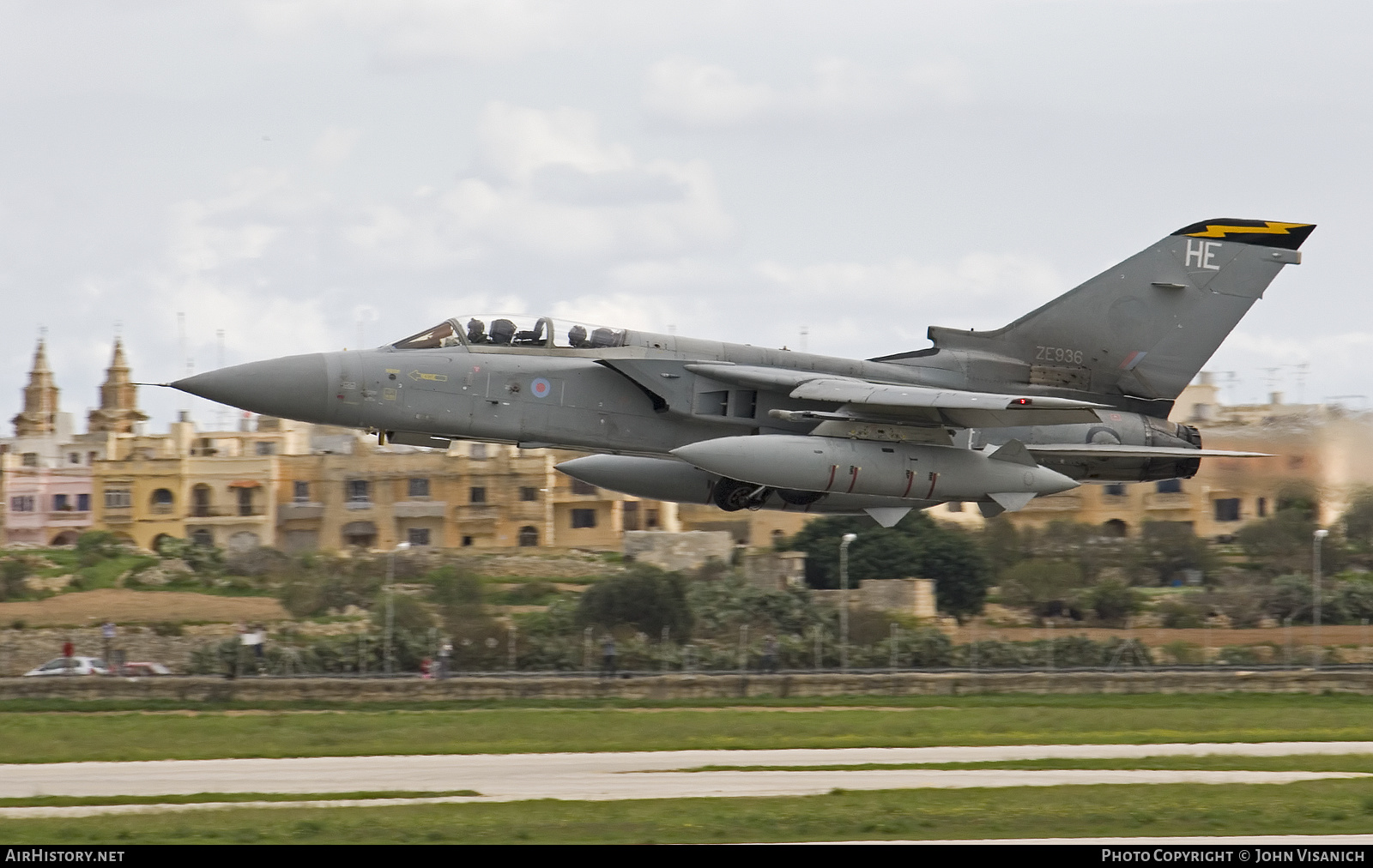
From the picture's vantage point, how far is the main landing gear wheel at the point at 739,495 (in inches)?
856

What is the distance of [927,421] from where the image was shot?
20.7m

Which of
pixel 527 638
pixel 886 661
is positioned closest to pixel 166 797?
pixel 527 638

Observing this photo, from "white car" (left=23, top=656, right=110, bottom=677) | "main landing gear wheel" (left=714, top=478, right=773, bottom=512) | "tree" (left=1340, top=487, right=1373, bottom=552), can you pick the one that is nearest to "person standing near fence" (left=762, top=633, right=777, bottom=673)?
"tree" (left=1340, top=487, right=1373, bottom=552)

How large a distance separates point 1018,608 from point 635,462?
33.3 m

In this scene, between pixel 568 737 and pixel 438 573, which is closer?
pixel 568 737

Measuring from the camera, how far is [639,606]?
45.5 metres

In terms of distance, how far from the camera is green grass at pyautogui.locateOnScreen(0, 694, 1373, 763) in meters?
26.4

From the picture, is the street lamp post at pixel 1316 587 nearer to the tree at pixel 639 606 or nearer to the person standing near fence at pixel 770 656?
the person standing near fence at pixel 770 656

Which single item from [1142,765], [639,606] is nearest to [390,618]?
[639,606]

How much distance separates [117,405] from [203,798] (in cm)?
10120

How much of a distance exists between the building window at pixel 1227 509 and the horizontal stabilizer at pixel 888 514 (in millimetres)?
25838

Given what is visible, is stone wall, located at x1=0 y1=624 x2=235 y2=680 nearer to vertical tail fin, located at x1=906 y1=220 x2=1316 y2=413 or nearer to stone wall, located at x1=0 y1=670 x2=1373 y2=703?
stone wall, located at x1=0 y1=670 x2=1373 y2=703

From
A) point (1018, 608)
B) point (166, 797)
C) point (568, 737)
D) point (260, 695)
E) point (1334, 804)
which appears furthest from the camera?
point (1018, 608)

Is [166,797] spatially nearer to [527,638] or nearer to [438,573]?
[527,638]
